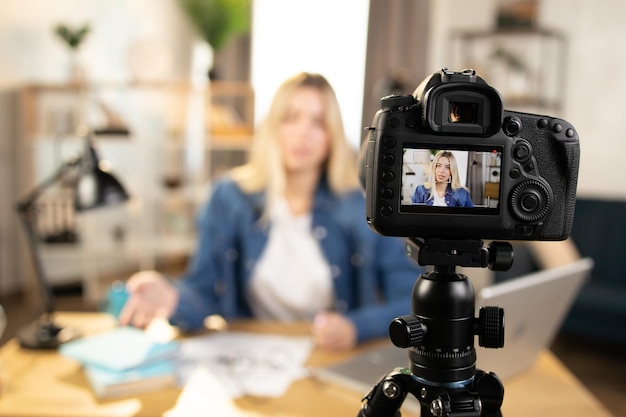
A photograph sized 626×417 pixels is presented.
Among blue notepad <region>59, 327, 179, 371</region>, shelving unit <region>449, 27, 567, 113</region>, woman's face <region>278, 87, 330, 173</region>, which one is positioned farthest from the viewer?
shelving unit <region>449, 27, 567, 113</region>

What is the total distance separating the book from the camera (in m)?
1.17

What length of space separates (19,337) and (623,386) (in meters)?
2.70

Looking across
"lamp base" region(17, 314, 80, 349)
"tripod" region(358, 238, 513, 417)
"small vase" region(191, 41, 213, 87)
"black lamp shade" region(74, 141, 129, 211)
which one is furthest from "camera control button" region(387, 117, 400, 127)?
"small vase" region(191, 41, 213, 87)

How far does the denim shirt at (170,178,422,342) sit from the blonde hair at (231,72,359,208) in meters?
0.03

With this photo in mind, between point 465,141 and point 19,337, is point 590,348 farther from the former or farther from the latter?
point 465,141

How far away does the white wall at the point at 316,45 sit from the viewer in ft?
16.1

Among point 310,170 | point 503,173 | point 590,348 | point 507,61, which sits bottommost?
point 590,348

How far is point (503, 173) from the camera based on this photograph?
677 mm

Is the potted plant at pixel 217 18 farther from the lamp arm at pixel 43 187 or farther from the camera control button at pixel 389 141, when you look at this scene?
the camera control button at pixel 389 141

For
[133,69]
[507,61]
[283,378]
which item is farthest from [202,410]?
[133,69]

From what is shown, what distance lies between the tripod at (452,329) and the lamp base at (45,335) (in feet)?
3.27

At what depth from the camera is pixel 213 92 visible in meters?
4.48

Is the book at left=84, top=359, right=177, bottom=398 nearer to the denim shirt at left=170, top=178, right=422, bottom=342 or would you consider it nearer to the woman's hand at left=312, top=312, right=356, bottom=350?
the woman's hand at left=312, top=312, right=356, bottom=350

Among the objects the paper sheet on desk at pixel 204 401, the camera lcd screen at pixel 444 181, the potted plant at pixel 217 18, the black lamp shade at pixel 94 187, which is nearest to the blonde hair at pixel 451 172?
the camera lcd screen at pixel 444 181
